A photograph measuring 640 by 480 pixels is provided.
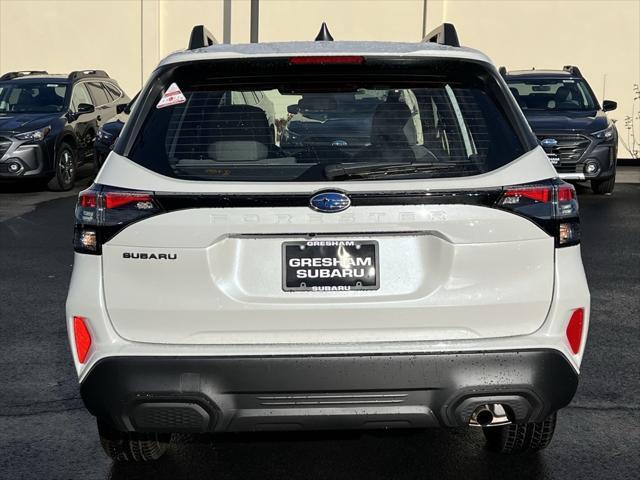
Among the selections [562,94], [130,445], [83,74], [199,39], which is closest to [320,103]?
[199,39]

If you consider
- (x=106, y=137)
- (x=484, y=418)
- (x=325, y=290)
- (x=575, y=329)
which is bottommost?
(x=106, y=137)

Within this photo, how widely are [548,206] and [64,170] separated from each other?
12608 mm

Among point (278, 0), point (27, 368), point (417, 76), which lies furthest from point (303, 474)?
point (278, 0)

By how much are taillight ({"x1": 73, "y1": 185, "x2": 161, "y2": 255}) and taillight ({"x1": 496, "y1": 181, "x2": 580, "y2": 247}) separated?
3.96 feet

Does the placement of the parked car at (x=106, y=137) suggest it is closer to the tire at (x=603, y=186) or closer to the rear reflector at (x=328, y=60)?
the tire at (x=603, y=186)

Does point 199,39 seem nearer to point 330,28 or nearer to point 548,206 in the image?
point 548,206

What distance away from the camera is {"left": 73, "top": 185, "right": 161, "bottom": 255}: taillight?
11.6ft

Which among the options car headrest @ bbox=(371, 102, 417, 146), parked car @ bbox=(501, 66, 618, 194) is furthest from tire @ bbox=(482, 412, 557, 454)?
parked car @ bbox=(501, 66, 618, 194)

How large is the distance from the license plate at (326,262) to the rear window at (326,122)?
0.85 feet

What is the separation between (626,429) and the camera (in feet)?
15.8

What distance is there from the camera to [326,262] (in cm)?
352

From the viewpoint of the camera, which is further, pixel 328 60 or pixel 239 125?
pixel 239 125

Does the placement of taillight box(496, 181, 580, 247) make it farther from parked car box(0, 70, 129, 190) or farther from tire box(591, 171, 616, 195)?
parked car box(0, 70, 129, 190)

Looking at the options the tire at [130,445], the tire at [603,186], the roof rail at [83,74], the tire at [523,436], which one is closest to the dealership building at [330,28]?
the roof rail at [83,74]
